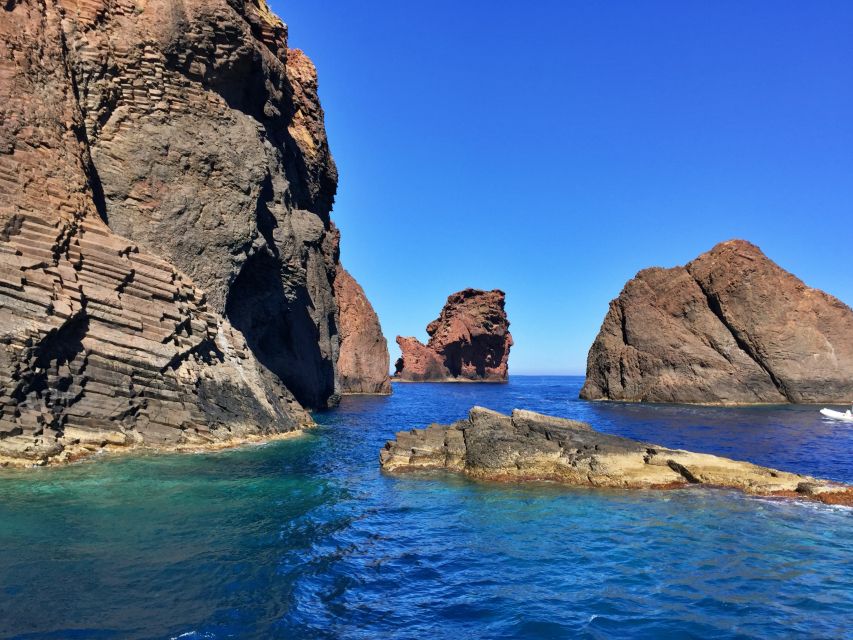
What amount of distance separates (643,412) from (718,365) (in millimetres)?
17608

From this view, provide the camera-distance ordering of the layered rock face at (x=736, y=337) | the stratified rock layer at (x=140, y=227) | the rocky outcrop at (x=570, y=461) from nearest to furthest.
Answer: the rocky outcrop at (x=570, y=461), the stratified rock layer at (x=140, y=227), the layered rock face at (x=736, y=337)

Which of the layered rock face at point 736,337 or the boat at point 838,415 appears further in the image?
the layered rock face at point 736,337

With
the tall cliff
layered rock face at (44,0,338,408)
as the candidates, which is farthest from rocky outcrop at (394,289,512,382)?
layered rock face at (44,0,338,408)

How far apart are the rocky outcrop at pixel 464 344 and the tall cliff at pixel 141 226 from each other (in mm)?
110700

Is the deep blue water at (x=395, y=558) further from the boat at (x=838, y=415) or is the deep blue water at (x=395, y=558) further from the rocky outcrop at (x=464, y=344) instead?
the rocky outcrop at (x=464, y=344)

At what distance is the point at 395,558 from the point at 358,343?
75.1 meters

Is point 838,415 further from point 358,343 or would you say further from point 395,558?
point 358,343

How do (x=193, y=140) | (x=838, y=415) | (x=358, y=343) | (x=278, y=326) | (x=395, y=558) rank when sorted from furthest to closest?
(x=358, y=343) < (x=838, y=415) < (x=278, y=326) < (x=193, y=140) < (x=395, y=558)

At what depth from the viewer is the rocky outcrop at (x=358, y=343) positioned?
85625 millimetres

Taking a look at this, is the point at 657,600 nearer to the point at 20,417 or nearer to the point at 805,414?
the point at 20,417

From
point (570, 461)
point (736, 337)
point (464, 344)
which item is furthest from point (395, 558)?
point (464, 344)

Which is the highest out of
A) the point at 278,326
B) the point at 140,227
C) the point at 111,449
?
the point at 140,227

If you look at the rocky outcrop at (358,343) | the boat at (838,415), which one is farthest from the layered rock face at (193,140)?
the boat at (838,415)

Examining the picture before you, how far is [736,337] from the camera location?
64750mm
